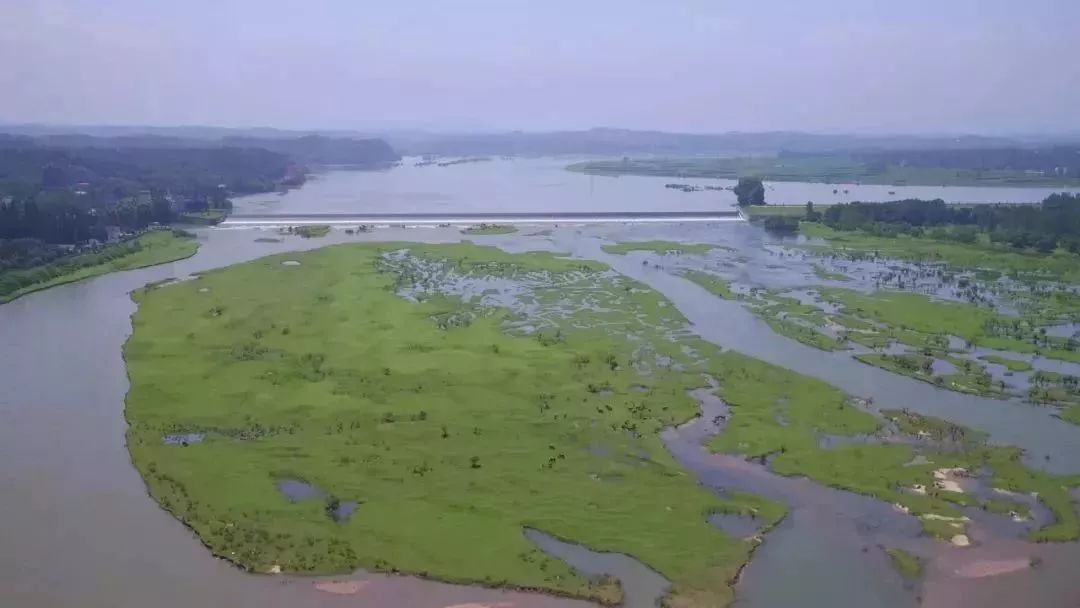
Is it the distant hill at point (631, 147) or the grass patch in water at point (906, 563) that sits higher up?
the distant hill at point (631, 147)

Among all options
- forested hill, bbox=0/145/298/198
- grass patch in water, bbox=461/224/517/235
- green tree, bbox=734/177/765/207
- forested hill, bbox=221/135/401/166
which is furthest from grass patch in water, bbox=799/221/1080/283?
forested hill, bbox=221/135/401/166

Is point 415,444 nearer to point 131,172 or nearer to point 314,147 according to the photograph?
point 131,172

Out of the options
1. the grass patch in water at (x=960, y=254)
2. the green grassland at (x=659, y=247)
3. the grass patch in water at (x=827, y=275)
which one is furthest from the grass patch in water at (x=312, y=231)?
the grass patch in water at (x=960, y=254)

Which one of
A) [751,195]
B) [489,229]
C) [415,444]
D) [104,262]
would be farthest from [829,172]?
[415,444]

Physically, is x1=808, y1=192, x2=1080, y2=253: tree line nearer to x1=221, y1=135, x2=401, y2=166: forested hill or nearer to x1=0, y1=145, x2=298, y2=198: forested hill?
x1=0, y1=145, x2=298, y2=198: forested hill

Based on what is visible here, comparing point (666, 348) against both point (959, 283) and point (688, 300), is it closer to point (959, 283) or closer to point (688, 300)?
point (688, 300)

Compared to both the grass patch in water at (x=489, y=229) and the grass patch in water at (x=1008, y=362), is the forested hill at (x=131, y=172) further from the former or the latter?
the grass patch in water at (x=1008, y=362)
